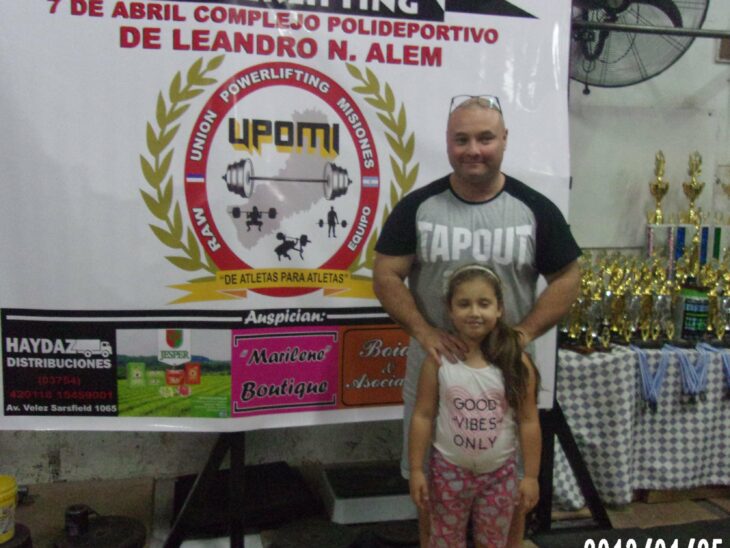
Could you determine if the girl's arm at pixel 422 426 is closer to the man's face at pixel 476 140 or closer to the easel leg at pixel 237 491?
the man's face at pixel 476 140

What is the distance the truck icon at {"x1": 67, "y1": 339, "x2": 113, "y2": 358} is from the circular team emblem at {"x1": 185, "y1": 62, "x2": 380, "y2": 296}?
1.39 ft

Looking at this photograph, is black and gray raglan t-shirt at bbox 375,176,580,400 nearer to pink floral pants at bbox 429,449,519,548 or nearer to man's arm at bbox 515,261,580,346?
man's arm at bbox 515,261,580,346

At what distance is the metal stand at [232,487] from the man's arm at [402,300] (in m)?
0.74

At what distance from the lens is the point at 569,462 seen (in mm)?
2428

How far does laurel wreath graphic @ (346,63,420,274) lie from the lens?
2.20 meters

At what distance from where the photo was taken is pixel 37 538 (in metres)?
2.45

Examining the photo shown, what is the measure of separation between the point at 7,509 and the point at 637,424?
233 centimetres

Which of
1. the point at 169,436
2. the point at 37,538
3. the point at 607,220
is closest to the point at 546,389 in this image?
→ the point at 607,220

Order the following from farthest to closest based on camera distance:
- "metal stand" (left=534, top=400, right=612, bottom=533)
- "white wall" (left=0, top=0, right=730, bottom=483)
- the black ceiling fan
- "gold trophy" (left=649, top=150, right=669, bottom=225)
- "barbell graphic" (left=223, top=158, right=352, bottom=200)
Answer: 1. "gold trophy" (left=649, top=150, right=669, bottom=225)
2. "white wall" (left=0, top=0, right=730, bottom=483)
3. the black ceiling fan
4. "metal stand" (left=534, top=400, right=612, bottom=533)
5. "barbell graphic" (left=223, top=158, right=352, bottom=200)

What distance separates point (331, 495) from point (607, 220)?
6.18 ft

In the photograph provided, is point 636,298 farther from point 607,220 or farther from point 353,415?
point 353,415

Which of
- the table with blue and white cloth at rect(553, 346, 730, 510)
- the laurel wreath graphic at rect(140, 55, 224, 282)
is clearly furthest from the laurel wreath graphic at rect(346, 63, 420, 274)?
the table with blue and white cloth at rect(553, 346, 730, 510)

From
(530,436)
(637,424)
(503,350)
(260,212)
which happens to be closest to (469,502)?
(530,436)

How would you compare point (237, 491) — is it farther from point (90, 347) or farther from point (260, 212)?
point (260, 212)
